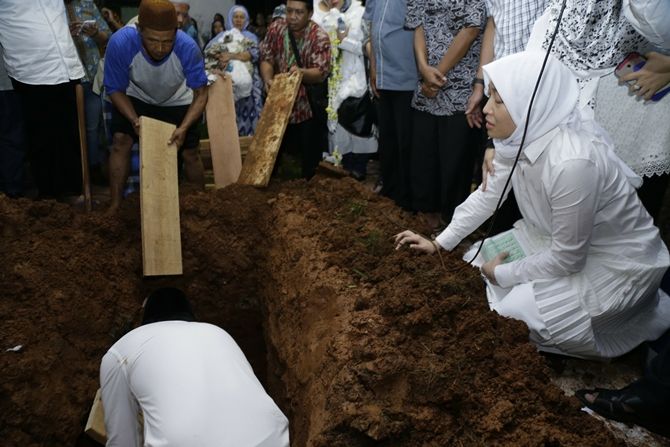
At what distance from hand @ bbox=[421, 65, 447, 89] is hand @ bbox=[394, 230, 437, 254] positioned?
1566mm

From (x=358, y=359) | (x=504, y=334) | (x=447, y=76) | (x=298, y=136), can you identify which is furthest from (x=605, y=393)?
(x=298, y=136)

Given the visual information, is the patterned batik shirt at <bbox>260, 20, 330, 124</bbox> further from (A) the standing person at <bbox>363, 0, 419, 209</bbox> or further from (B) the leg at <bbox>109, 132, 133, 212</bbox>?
(B) the leg at <bbox>109, 132, 133, 212</bbox>

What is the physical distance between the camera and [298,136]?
18.7 feet

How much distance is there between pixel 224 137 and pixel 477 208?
9.62ft

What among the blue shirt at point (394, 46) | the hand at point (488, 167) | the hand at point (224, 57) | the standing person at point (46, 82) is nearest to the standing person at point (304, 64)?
the hand at point (224, 57)

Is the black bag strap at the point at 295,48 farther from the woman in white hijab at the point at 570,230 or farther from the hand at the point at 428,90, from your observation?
the woman in white hijab at the point at 570,230

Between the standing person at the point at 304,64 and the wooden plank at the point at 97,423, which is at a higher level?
the standing person at the point at 304,64

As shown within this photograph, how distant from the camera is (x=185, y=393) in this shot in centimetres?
219

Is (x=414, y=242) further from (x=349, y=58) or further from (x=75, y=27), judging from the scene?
(x=75, y=27)

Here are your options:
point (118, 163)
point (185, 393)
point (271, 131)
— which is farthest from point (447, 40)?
point (185, 393)

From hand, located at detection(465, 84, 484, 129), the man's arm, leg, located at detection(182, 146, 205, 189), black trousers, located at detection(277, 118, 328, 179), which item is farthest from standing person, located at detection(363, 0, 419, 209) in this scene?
leg, located at detection(182, 146, 205, 189)

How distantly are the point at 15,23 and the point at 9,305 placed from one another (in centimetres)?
269

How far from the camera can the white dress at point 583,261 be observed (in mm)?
2523

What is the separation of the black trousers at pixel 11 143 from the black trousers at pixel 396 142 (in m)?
3.29
